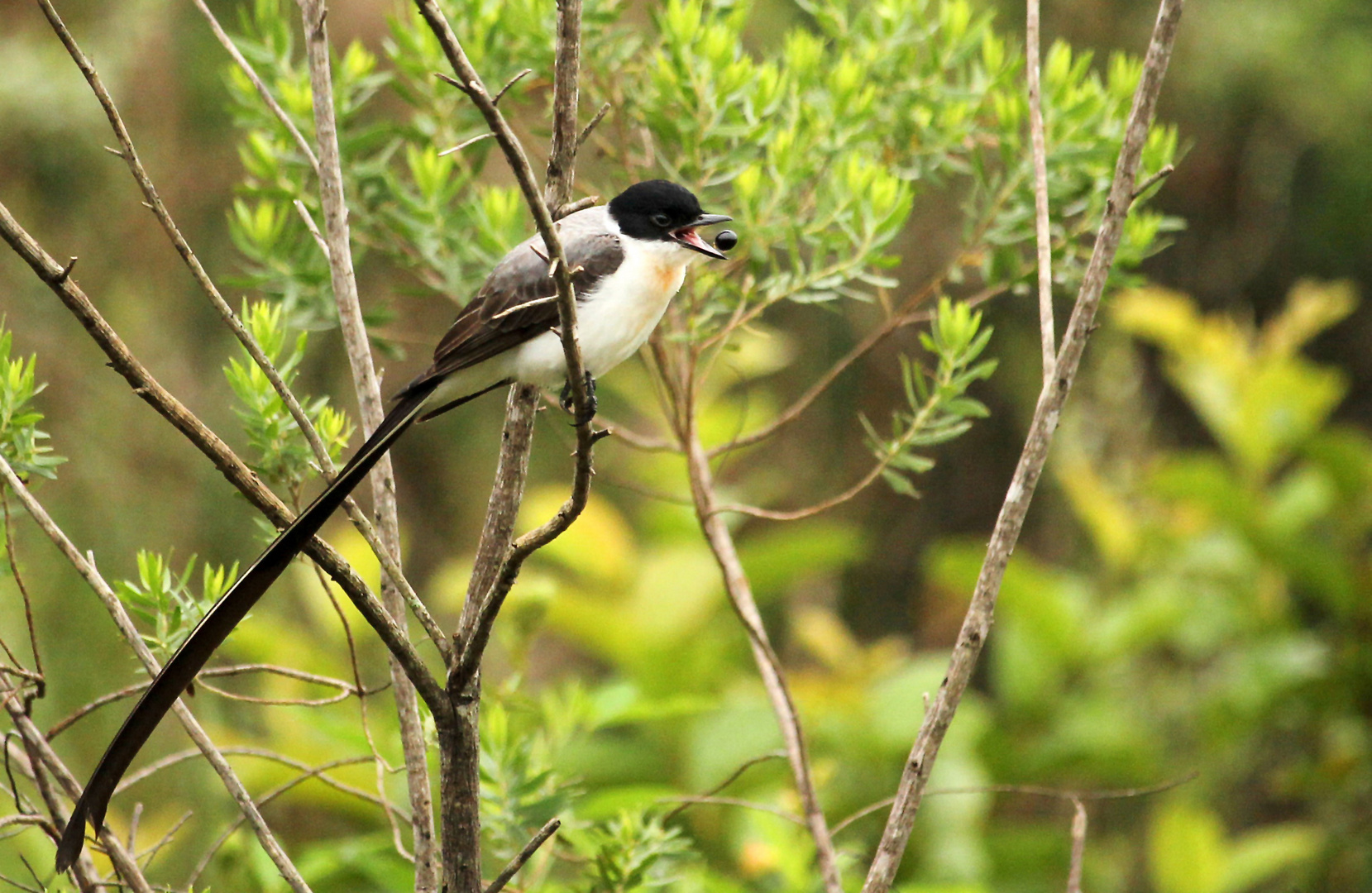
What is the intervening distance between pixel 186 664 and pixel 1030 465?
102cm

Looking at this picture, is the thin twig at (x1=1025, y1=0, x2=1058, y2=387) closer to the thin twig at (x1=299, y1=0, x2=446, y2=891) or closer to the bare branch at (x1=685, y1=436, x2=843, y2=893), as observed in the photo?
the bare branch at (x1=685, y1=436, x2=843, y2=893)

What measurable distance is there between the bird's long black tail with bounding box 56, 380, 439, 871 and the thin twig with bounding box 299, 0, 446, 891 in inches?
5.6

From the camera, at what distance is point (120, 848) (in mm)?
1507

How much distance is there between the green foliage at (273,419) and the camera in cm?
171

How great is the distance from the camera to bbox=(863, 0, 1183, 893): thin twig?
1508mm

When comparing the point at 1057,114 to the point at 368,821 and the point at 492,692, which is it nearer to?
the point at 492,692

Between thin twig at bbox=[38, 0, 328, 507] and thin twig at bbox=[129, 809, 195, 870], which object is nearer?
thin twig at bbox=[38, 0, 328, 507]

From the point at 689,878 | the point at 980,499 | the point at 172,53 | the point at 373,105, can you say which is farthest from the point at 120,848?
the point at 980,499

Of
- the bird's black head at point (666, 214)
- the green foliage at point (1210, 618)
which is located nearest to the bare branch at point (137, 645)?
the bird's black head at point (666, 214)

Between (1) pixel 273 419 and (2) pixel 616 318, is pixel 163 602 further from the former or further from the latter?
(2) pixel 616 318

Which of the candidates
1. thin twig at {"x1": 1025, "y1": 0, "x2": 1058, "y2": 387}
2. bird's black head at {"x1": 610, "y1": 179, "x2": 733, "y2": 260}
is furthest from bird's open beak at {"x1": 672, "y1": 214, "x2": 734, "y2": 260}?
thin twig at {"x1": 1025, "y1": 0, "x2": 1058, "y2": 387}

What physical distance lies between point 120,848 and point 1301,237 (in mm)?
6628

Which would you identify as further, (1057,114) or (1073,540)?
(1073,540)

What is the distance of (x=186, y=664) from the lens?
1.44 metres
